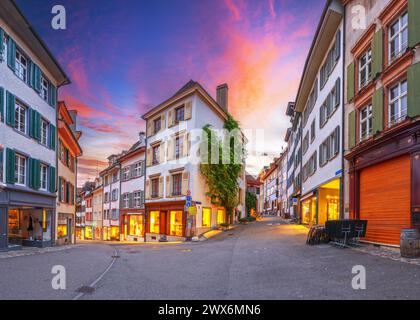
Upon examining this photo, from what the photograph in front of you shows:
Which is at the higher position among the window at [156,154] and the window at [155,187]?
the window at [156,154]

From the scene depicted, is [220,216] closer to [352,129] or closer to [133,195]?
[133,195]

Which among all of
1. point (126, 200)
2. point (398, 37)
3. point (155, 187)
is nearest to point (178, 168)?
point (155, 187)

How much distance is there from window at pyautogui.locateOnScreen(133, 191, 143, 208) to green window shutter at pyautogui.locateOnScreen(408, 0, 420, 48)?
98.2ft

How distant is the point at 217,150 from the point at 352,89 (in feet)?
49.9

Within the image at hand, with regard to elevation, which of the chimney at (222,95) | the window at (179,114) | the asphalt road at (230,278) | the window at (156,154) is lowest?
the asphalt road at (230,278)

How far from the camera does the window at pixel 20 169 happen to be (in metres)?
19.4

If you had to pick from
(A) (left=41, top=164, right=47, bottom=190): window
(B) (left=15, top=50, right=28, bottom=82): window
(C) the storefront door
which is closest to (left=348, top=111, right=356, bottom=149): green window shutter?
(C) the storefront door

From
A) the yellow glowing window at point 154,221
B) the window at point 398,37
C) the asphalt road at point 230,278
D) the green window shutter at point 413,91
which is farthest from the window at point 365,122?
the yellow glowing window at point 154,221

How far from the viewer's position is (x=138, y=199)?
39000mm

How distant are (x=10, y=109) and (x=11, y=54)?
277 centimetres

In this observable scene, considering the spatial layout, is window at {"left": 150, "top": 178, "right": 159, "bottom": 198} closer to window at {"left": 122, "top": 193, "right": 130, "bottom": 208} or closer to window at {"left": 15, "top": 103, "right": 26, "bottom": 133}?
window at {"left": 122, "top": 193, "right": 130, "bottom": 208}

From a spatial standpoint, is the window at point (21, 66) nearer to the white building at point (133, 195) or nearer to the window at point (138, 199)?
the white building at point (133, 195)

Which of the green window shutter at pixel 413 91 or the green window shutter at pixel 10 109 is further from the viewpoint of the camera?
the green window shutter at pixel 10 109
